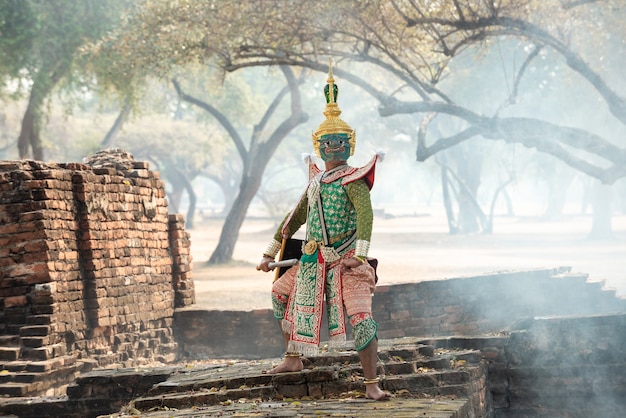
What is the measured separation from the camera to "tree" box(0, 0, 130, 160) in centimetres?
2083

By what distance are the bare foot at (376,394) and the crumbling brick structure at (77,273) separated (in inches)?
157

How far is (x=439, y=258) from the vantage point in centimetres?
2506

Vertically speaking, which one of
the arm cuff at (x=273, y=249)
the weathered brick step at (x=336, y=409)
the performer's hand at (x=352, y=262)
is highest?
the arm cuff at (x=273, y=249)

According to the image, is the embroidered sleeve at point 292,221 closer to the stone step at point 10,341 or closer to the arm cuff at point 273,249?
the arm cuff at point 273,249

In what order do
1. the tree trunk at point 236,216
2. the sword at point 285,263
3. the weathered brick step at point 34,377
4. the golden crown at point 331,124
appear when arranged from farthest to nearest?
the tree trunk at point 236,216
the weathered brick step at point 34,377
the sword at point 285,263
the golden crown at point 331,124

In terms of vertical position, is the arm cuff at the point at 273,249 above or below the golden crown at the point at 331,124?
below

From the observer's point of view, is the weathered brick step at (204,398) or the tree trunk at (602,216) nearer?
the weathered brick step at (204,398)

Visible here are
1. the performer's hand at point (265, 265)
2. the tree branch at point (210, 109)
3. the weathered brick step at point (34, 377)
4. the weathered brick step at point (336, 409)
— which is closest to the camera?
the weathered brick step at point (336, 409)

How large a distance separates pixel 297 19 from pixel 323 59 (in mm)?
6301

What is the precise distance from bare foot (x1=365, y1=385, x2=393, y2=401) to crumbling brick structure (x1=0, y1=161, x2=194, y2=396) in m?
3.98

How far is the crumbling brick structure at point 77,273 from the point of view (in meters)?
9.59

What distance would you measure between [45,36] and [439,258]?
1122 cm

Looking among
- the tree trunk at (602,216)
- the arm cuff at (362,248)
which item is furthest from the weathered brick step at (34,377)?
the tree trunk at (602,216)

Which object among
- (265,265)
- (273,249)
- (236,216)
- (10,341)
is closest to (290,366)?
(265,265)
